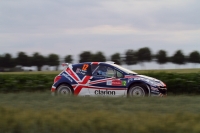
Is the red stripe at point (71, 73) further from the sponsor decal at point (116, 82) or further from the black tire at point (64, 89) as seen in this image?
the sponsor decal at point (116, 82)

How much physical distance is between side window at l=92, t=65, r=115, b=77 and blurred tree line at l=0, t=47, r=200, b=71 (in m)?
14.7

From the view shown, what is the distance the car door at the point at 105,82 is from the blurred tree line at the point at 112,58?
1472cm

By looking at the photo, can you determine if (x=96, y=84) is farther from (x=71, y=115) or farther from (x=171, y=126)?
(x=171, y=126)

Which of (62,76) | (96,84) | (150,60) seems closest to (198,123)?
(96,84)

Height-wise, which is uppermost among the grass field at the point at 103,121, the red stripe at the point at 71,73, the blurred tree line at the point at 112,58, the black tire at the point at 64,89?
the blurred tree line at the point at 112,58

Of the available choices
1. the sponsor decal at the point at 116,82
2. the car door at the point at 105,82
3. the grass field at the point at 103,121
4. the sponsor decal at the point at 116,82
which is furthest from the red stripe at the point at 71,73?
the grass field at the point at 103,121

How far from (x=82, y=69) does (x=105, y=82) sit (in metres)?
1.18

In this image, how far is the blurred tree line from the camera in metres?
31.5

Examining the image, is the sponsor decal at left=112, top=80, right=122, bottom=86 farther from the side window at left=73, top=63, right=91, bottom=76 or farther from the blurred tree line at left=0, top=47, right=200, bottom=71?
the blurred tree line at left=0, top=47, right=200, bottom=71

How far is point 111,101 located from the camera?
11.3m

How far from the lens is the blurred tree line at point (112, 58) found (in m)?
31.5

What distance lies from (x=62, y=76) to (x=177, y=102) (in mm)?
5596

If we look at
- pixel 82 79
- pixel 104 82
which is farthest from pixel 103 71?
pixel 82 79

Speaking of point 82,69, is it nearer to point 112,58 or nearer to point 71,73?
point 71,73
